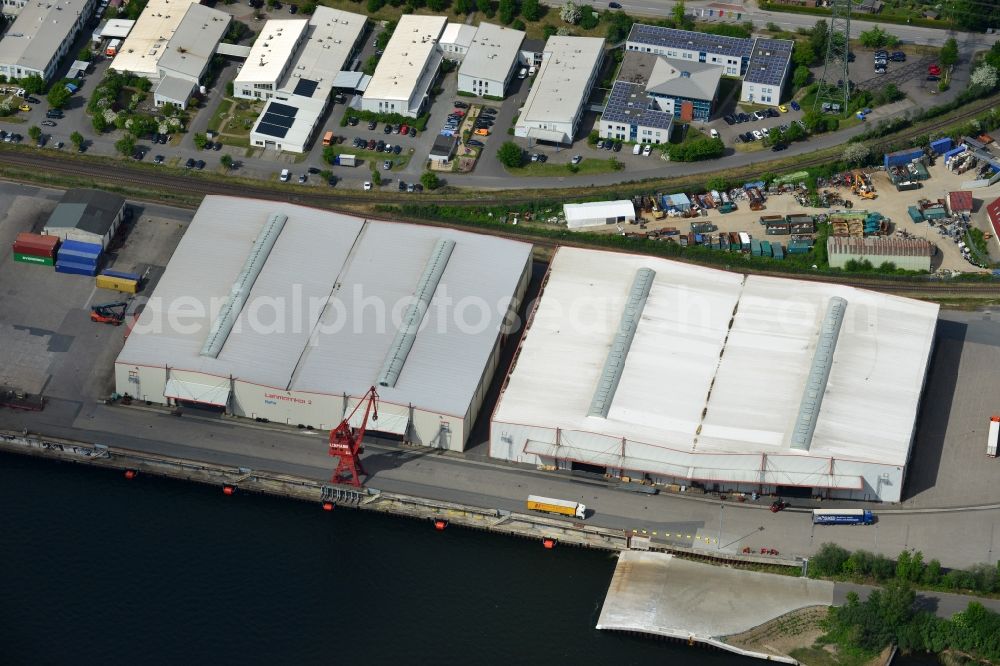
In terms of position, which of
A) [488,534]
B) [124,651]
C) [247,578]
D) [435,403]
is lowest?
[124,651]

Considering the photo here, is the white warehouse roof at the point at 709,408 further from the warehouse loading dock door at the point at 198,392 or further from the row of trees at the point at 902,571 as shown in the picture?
the warehouse loading dock door at the point at 198,392

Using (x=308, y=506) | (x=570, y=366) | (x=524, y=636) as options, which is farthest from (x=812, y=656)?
(x=308, y=506)

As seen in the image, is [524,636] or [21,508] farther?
[21,508]

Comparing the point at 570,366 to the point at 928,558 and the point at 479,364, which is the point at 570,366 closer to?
the point at 479,364

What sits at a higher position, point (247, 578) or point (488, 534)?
point (488, 534)

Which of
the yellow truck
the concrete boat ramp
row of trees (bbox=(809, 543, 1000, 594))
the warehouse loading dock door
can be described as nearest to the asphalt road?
the yellow truck

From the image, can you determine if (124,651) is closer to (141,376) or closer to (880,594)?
(141,376)

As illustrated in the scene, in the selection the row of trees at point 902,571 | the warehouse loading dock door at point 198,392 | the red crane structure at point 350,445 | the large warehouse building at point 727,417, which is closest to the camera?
the row of trees at point 902,571

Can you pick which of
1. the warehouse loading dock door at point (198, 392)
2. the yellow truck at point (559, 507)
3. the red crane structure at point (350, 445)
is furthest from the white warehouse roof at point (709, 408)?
the warehouse loading dock door at point (198, 392)
